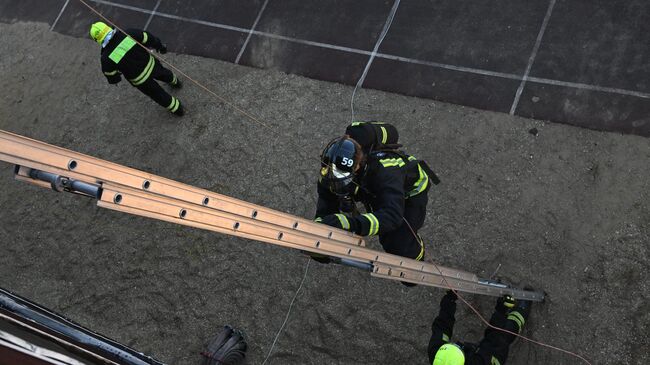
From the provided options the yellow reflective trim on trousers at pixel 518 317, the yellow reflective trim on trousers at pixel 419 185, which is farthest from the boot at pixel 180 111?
the yellow reflective trim on trousers at pixel 518 317

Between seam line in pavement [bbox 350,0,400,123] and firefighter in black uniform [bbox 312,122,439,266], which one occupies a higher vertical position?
firefighter in black uniform [bbox 312,122,439,266]

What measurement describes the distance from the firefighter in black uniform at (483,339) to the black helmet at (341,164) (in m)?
1.43

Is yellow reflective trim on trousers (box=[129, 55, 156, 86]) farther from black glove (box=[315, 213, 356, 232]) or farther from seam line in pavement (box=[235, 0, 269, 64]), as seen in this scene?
black glove (box=[315, 213, 356, 232])

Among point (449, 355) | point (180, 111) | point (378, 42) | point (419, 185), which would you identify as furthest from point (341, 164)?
point (180, 111)

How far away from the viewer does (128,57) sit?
725 cm

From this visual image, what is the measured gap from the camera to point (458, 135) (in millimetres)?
6523

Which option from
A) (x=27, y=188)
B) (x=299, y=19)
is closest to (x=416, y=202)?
(x=299, y=19)

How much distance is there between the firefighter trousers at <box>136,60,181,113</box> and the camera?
7522 mm

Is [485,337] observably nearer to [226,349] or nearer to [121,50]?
[226,349]

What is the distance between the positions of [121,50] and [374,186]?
420 cm

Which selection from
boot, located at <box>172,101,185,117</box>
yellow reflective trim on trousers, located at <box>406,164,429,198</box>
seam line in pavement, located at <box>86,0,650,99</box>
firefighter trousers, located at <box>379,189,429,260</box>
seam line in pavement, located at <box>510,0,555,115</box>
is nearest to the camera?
yellow reflective trim on trousers, located at <box>406,164,429,198</box>

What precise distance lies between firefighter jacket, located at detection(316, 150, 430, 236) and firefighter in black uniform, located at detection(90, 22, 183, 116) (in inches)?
144

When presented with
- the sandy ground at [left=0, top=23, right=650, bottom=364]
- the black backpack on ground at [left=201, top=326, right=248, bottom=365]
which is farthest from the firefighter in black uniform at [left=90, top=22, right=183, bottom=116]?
the black backpack on ground at [left=201, top=326, right=248, bottom=365]

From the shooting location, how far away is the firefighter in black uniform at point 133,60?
23.6 feet
